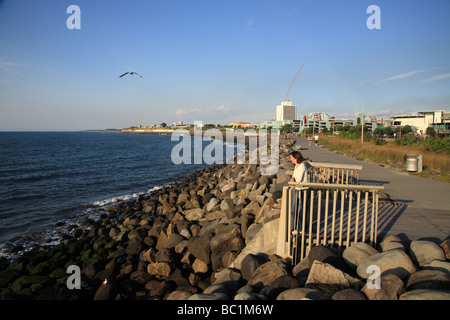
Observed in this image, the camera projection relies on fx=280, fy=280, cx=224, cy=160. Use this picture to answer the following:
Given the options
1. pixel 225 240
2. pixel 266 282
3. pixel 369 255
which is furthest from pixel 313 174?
pixel 266 282

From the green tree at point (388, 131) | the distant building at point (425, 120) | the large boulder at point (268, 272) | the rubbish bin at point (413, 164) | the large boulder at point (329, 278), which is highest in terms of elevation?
the distant building at point (425, 120)

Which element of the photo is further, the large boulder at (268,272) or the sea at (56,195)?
the sea at (56,195)

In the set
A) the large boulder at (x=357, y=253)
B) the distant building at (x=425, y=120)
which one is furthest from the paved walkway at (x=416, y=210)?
the distant building at (x=425, y=120)

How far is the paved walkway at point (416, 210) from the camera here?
5.14m

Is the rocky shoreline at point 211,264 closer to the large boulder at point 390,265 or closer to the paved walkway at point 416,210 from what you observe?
the large boulder at point 390,265

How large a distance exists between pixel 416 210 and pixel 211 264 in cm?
500

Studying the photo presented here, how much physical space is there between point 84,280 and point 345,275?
5.54 m

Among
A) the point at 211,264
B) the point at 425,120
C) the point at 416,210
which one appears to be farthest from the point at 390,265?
the point at 425,120

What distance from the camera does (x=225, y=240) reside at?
6684 mm

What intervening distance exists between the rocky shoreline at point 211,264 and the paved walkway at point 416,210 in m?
0.71

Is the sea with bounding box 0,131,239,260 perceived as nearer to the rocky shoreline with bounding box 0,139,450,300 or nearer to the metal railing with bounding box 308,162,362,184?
the rocky shoreline with bounding box 0,139,450,300
